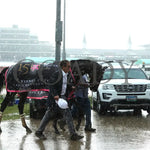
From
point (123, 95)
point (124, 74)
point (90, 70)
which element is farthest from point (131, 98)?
point (90, 70)

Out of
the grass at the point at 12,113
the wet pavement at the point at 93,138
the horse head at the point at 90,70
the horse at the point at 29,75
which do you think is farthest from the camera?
the grass at the point at 12,113

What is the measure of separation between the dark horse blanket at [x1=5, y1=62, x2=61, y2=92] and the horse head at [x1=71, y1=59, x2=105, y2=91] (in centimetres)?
64

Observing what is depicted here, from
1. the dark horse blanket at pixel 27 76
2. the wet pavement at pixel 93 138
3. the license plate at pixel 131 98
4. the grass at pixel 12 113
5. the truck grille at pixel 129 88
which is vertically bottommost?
the grass at pixel 12 113

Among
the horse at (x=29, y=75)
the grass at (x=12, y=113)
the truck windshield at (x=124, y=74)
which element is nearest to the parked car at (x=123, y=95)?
the truck windshield at (x=124, y=74)

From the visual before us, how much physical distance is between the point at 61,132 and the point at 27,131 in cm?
81

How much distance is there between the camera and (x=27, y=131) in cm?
915

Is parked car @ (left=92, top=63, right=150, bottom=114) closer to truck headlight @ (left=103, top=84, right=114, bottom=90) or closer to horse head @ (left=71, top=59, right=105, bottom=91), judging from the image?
truck headlight @ (left=103, top=84, right=114, bottom=90)

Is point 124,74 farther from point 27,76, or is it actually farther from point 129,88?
point 27,76

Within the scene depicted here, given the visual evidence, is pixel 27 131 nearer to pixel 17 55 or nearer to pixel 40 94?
pixel 40 94

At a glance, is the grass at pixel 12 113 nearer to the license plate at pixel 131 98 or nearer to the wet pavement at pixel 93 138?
the wet pavement at pixel 93 138

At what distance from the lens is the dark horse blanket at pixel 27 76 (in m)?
9.07

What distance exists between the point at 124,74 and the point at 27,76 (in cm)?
519

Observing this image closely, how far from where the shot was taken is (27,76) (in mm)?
9125

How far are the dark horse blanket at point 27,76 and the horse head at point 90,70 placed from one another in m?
0.64
